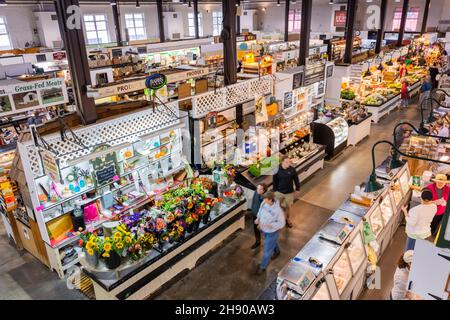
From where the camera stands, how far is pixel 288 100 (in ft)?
35.0

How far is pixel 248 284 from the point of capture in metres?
6.48

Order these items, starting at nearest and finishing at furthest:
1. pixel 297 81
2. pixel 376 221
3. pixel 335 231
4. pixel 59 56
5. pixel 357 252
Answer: pixel 335 231, pixel 357 252, pixel 376 221, pixel 297 81, pixel 59 56

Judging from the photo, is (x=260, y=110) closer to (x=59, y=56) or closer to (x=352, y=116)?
(x=352, y=116)

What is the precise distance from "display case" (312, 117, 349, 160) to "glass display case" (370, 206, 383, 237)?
5027 mm

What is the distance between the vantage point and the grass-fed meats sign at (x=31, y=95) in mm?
9625

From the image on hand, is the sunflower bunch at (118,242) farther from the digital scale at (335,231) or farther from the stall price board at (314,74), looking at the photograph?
the stall price board at (314,74)

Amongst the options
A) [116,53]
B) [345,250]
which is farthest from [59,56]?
[345,250]

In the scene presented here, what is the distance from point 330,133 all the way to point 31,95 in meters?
9.03

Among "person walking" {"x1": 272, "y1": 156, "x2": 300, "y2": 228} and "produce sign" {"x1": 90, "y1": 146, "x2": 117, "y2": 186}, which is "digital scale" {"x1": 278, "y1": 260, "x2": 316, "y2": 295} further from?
"produce sign" {"x1": 90, "y1": 146, "x2": 117, "y2": 186}

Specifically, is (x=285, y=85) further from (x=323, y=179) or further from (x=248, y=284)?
(x=248, y=284)

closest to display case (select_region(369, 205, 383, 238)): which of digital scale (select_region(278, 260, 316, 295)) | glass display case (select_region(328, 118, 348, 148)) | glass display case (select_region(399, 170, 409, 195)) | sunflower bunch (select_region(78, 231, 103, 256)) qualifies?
glass display case (select_region(399, 170, 409, 195))

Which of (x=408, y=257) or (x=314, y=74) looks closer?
(x=408, y=257)

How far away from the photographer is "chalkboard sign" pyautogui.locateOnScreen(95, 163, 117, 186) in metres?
7.18

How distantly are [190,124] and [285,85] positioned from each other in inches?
132
